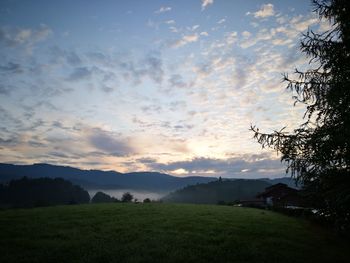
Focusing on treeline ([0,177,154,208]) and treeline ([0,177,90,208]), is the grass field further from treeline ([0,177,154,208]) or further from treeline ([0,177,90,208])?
treeline ([0,177,90,208])

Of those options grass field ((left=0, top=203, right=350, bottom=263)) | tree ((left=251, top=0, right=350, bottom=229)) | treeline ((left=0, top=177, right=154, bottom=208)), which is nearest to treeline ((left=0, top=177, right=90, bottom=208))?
treeline ((left=0, top=177, right=154, bottom=208))

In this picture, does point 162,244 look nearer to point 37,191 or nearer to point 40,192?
point 40,192

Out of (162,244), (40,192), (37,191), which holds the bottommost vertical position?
(162,244)

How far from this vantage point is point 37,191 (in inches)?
5113

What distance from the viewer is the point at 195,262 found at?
12.2 m

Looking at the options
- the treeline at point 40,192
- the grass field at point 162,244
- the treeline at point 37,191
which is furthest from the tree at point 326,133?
the treeline at point 37,191

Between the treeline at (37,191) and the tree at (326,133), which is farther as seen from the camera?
the treeline at (37,191)

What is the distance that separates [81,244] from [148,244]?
3.42 m

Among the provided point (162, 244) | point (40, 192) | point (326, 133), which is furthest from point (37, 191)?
point (326, 133)

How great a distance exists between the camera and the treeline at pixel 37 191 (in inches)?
4869

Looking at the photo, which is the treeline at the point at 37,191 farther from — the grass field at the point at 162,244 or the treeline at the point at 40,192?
the grass field at the point at 162,244

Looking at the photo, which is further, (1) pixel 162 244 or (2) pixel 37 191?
(2) pixel 37 191

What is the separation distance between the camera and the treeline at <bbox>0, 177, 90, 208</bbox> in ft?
406

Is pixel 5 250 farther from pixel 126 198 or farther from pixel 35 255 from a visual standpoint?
pixel 126 198
